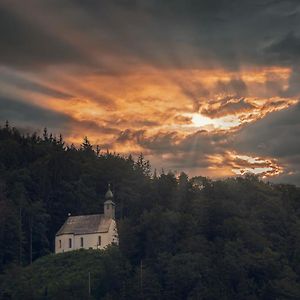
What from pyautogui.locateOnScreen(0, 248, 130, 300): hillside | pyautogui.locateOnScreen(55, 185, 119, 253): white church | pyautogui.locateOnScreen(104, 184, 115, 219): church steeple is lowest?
pyautogui.locateOnScreen(0, 248, 130, 300): hillside

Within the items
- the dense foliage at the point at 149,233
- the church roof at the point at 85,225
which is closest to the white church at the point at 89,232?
the church roof at the point at 85,225

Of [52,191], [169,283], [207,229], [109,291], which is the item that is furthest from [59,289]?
[52,191]

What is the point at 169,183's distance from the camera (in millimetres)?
133500

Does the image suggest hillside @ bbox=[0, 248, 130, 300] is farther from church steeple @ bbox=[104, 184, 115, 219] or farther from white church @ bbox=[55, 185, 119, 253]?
church steeple @ bbox=[104, 184, 115, 219]

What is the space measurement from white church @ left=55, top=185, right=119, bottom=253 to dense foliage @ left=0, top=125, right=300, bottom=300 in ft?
8.33

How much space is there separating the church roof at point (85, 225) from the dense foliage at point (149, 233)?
316 cm

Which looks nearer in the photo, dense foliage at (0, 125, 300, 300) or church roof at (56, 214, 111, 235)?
dense foliage at (0, 125, 300, 300)

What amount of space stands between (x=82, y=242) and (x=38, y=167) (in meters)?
21.0

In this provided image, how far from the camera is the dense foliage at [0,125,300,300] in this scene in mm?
111562

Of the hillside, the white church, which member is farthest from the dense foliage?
the white church

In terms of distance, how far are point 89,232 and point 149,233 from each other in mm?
9991

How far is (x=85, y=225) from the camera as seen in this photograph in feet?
415

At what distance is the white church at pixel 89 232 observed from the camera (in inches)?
4916

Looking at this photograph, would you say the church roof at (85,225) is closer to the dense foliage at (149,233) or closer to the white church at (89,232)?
the white church at (89,232)
